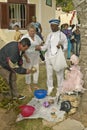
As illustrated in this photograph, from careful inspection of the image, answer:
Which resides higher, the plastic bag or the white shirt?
the white shirt

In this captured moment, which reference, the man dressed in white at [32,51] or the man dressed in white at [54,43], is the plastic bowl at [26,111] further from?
the man dressed in white at [32,51]

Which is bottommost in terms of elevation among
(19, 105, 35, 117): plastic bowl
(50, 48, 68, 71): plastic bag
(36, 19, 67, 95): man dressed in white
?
(19, 105, 35, 117): plastic bowl

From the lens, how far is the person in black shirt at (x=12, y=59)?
261 inches

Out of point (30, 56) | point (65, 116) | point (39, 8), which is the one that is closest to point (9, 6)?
point (39, 8)

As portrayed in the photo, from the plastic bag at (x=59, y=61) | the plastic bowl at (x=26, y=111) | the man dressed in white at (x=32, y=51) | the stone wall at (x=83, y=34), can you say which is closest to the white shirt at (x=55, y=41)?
the plastic bag at (x=59, y=61)

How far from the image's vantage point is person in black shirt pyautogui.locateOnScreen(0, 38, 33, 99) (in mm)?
6621

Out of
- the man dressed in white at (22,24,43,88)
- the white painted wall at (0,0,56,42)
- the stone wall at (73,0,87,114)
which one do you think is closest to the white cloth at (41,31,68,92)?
the man dressed in white at (22,24,43,88)

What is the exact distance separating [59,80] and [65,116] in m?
1.25

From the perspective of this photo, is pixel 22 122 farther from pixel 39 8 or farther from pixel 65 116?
pixel 39 8

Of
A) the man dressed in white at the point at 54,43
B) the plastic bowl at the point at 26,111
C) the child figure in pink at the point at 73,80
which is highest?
the man dressed in white at the point at 54,43

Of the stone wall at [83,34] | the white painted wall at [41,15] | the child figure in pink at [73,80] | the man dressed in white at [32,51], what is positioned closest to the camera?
the stone wall at [83,34]

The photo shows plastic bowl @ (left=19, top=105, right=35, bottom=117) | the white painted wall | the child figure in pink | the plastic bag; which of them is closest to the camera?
plastic bowl @ (left=19, top=105, right=35, bottom=117)

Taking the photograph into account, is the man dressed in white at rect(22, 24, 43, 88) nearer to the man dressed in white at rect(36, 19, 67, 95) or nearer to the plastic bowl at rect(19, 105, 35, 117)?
the man dressed in white at rect(36, 19, 67, 95)

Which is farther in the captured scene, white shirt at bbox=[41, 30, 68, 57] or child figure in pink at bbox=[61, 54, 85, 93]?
white shirt at bbox=[41, 30, 68, 57]
